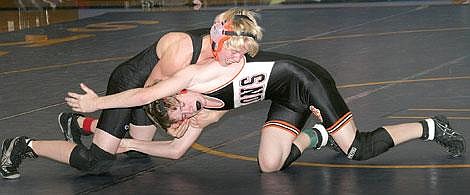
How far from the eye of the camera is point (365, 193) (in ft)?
19.2

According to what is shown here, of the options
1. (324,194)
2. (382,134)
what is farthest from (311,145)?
(324,194)

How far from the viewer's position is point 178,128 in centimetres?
630

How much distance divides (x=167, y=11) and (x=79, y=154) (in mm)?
12252

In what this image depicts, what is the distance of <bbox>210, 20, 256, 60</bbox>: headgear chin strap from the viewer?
19.6 feet

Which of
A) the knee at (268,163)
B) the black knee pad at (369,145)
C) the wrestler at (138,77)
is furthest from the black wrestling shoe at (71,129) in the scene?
the black knee pad at (369,145)

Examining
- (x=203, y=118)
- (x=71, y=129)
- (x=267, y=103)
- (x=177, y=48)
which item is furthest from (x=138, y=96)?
(x=267, y=103)

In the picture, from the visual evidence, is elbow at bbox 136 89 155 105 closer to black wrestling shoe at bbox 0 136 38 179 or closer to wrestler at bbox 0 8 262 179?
wrestler at bbox 0 8 262 179

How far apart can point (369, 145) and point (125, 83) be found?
1.48 metres

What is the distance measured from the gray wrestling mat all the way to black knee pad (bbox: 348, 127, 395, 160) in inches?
3.2

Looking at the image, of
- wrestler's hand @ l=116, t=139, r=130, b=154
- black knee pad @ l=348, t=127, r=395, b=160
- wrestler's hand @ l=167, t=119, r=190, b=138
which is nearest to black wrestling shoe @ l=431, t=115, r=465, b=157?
black knee pad @ l=348, t=127, r=395, b=160

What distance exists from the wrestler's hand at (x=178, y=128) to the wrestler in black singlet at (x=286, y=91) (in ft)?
0.77

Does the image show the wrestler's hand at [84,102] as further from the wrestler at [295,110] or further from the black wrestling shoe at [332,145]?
the black wrestling shoe at [332,145]

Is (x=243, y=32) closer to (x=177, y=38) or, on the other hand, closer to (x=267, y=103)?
(x=177, y=38)

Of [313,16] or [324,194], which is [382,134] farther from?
[313,16]
